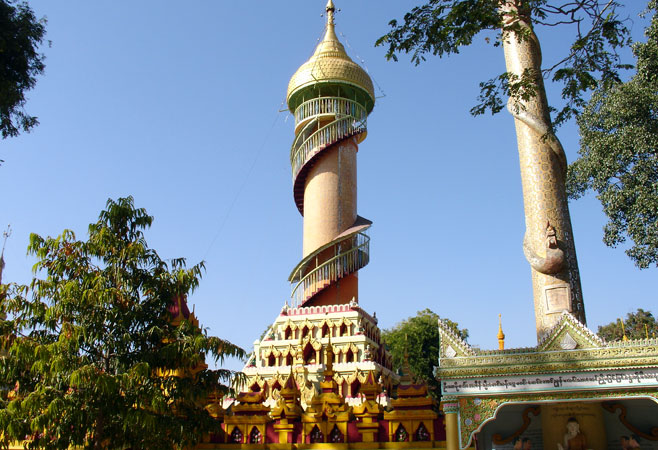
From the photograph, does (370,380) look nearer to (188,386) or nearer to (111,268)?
(188,386)

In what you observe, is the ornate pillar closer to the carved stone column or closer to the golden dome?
the carved stone column

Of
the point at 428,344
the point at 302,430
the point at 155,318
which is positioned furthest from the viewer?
the point at 428,344

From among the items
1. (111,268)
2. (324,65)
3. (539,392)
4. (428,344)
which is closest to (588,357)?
(539,392)

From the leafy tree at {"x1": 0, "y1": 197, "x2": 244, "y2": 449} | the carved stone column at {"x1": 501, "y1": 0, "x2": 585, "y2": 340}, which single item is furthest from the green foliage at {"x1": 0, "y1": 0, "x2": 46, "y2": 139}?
the carved stone column at {"x1": 501, "y1": 0, "x2": 585, "y2": 340}

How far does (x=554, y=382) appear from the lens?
1128 cm

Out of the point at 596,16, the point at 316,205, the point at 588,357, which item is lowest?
the point at 588,357

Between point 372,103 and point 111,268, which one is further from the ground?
point 372,103

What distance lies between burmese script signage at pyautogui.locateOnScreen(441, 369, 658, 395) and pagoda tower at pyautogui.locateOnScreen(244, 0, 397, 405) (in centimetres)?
818

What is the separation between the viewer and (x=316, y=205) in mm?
27203

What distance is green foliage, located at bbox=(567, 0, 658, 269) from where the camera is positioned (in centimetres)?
1900

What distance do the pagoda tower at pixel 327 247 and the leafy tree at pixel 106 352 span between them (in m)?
6.91

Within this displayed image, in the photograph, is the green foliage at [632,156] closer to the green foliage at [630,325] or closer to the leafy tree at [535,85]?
the leafy tree at [535,85]

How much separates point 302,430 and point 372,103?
19133 millimetres

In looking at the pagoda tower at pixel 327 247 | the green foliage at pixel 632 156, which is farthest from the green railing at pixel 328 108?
the green foliage at pixel 632 156
